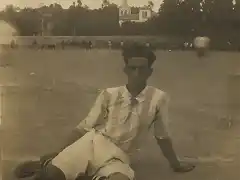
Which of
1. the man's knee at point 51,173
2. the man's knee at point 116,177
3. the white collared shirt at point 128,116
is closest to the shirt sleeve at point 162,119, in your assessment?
the white collared shirt at point 128,116

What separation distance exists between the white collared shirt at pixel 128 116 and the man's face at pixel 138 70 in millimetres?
A: 24

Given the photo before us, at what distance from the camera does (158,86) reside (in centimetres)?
121

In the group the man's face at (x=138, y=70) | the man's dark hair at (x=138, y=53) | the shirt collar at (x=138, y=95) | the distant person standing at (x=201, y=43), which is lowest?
the shirt collar at (x=138, y=95)

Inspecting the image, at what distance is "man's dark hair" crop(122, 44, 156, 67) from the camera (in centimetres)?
120

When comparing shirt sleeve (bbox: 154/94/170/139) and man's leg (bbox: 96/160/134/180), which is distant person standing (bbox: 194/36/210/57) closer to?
shirt sleeve (bbox: 154/94/170/139)

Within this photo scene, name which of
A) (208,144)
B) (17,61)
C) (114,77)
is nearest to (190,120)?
(208,144)

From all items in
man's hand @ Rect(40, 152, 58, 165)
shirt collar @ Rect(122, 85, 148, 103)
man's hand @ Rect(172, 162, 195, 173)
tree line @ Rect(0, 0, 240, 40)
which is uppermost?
tree line @ Rect(0, 0, 240, 40)

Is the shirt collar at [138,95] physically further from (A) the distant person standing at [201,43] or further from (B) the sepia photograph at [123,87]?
(A) the distant person standing at [201,43]

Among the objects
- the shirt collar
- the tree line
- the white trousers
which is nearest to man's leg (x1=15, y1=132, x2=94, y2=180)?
the white trousers

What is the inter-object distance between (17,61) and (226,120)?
18.8 inches

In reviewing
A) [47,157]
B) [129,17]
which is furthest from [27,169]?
[129,17]

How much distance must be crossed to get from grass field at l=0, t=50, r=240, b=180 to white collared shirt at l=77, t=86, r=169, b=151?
0.02 m

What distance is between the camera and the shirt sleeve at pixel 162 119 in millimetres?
1208

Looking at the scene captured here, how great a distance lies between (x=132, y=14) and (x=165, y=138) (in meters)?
0.28
